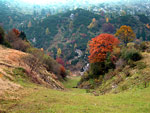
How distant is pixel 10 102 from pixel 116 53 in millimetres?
27313

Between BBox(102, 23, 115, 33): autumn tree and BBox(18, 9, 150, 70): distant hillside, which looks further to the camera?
BBox(102, 23, 115, 33): autumn tree

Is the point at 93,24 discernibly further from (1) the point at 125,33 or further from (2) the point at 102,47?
(2) the point at 102,47

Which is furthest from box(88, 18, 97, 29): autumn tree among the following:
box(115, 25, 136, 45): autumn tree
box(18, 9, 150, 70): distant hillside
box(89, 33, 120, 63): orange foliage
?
box(89, 33, 120, 63): orange foliage

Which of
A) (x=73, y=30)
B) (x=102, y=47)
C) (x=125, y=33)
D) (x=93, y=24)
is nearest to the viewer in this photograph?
(x=102, y=47)

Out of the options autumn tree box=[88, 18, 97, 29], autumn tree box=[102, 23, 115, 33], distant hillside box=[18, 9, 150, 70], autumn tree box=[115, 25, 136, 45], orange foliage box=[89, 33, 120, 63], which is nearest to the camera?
orange foliage box=[89, 33, 120, 63]

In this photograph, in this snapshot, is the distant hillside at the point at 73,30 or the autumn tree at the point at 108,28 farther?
the autumn tree at the point at 108,28

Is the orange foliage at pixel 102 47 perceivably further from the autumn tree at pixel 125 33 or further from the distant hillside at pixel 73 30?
the distant hillside at pixel 73 30

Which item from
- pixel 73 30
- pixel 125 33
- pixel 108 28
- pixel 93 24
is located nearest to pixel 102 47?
pixel 125 33

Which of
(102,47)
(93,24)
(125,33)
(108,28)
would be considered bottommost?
(108,28)

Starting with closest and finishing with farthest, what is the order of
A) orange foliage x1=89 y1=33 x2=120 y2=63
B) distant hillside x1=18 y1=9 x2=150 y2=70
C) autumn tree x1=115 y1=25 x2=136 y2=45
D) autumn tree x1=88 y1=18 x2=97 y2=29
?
orange foliage x1=89 y1=33 x2=120 y2=63 < autumn tree x1=115 y1=25 x2=136 y2=45 < distant hillside x1=18 y1=9 x2=150 y2=70 < autumn tree x1=88 y1=18 x2=97 y2=29

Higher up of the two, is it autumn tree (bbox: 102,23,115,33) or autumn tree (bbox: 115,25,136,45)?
autumn tree (bbox: 115,25,136,45)

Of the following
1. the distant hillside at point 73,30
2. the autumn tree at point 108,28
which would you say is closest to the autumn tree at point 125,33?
the distant hillside at point 73,30

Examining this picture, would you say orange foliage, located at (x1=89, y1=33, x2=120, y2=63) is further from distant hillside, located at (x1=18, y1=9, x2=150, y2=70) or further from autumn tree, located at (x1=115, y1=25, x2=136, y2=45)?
distant hillside, located at (x1=18, y1=9, x2=150, y2=70)

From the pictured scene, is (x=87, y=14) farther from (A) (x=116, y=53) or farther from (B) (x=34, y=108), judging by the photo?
(B) (x=34, y=108)
